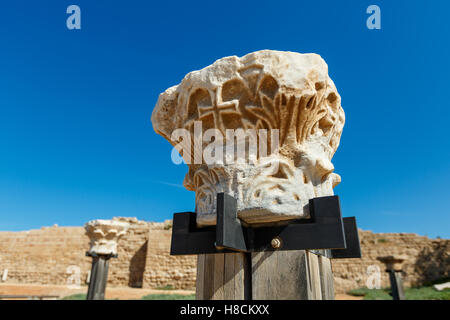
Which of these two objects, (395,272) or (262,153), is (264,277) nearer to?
(262,153)

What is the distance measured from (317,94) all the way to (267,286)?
1108mm

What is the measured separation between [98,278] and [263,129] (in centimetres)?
796

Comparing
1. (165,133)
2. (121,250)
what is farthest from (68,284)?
(165,133)

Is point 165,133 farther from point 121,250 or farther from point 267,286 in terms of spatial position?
point 121,250

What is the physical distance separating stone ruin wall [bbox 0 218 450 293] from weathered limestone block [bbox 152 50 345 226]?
15.1 m

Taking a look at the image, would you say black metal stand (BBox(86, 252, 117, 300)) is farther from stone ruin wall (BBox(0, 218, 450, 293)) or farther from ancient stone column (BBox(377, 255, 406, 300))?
ancient stone column (BBox(377, 255, 406, 300))

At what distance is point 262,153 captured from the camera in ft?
5.58

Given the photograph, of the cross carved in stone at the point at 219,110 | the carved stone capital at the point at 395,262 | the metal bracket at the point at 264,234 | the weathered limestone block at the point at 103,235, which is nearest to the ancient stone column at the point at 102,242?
the weathered limestone block at the point at 103,235

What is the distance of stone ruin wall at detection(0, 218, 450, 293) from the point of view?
16.2 meters

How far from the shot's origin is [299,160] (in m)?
1.70

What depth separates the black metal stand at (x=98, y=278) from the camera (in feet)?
24.7

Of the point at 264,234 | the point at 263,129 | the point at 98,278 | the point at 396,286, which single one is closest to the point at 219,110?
the point at 263,129
